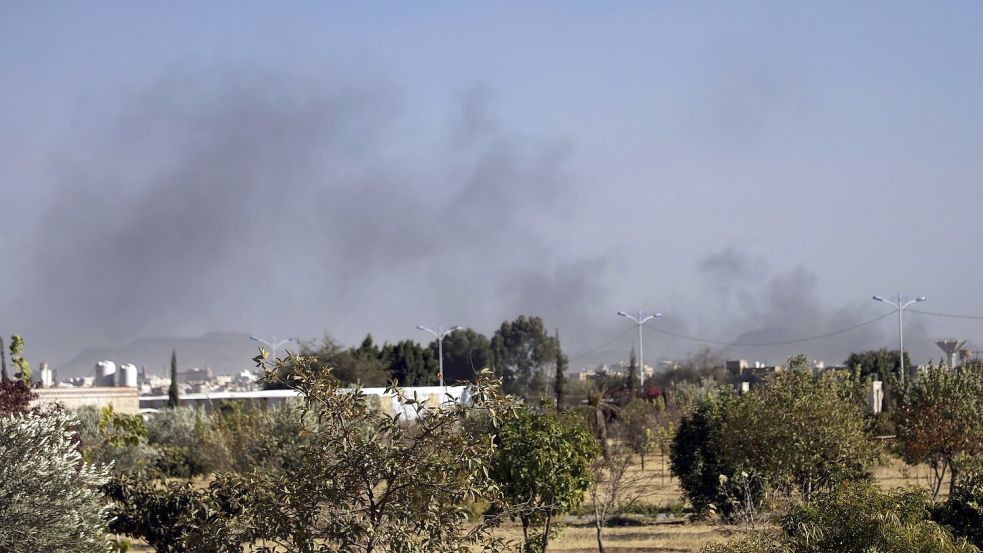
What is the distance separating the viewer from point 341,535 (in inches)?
347

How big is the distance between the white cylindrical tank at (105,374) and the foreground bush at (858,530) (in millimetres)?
61214

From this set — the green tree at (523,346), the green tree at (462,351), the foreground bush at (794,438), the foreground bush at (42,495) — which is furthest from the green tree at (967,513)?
the green tree at (523,346)

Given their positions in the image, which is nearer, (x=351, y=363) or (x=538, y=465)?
(x=538, y=465)

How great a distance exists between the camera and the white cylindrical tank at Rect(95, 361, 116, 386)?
65.8m

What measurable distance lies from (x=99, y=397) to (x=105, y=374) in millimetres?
18586

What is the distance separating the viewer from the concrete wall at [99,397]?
45.7 metres

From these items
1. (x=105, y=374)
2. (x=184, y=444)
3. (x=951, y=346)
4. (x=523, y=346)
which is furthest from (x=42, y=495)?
(x=523, y=346)

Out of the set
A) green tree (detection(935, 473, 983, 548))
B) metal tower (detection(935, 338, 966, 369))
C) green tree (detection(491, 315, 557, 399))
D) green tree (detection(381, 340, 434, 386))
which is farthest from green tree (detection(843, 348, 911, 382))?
green tree (detection(935, 473, 983, 548))

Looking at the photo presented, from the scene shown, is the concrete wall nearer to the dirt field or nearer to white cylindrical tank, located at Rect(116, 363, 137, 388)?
white cylindrical tank, located at Rect(116, 363, 137, 388)

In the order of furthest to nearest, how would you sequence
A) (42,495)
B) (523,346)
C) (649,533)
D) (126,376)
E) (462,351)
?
(523,346), (462,351), (126,376), (649,533), (42,495)

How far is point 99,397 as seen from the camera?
160 feet

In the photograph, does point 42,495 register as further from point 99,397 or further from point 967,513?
point 99,397

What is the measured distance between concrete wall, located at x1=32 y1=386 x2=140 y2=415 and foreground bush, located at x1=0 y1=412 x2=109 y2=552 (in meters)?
31.8

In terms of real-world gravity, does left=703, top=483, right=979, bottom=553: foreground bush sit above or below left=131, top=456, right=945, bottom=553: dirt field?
above
